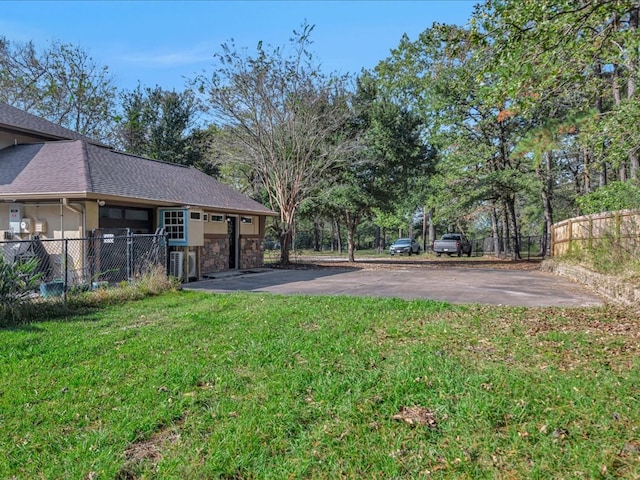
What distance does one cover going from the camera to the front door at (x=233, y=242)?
53.4 ft

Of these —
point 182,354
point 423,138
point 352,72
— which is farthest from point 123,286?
point 423,138

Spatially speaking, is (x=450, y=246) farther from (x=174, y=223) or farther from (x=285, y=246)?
(x=174, y=223)

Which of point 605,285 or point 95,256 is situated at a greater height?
point 95,256

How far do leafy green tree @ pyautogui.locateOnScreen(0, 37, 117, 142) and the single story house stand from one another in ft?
34.7

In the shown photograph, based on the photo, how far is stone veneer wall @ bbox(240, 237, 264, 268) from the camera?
16656 millimetres

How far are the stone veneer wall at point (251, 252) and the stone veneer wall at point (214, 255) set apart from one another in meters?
0.97

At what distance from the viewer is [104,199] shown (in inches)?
426

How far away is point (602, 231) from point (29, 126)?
1820 cm

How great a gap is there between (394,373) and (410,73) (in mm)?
18746

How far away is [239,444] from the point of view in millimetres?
2877

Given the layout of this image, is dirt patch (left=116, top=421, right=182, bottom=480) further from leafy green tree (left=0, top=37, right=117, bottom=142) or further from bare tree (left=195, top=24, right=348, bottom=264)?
leafy green tree (left=0, top=37, right=117, bottom=142)

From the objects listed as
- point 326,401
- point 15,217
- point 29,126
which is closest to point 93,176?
point 15,217

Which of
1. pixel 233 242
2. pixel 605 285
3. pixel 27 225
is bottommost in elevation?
pixel 605 285

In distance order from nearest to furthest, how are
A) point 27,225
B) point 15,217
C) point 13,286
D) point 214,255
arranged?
point 13,286 < point 27,225 < point 15,217 < point 214,255
